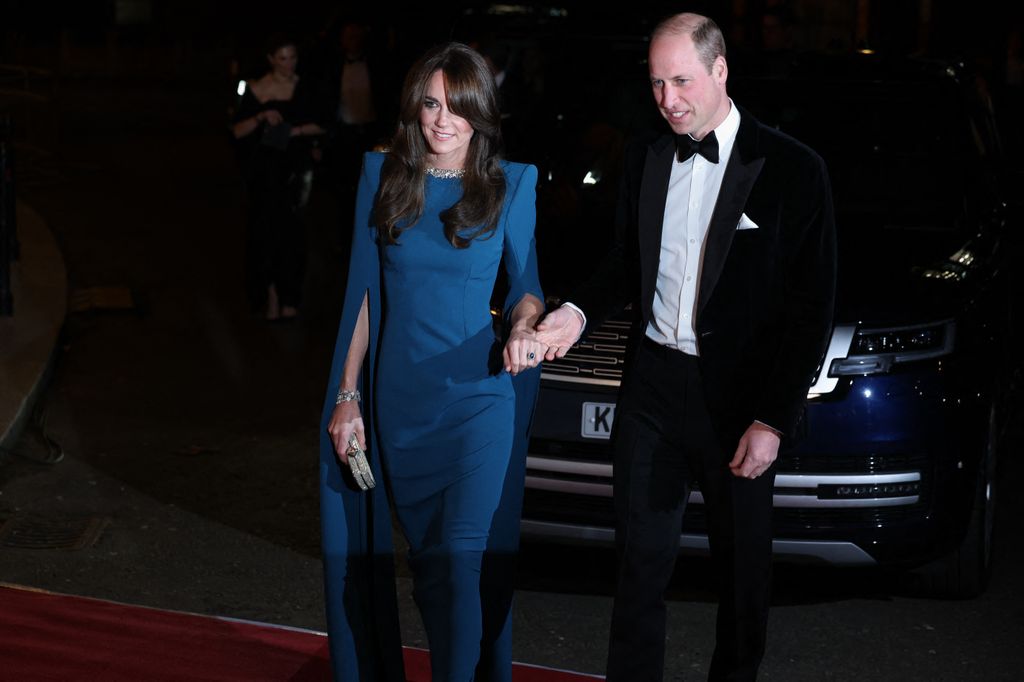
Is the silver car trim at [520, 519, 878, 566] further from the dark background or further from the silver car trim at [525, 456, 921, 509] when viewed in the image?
the dark background

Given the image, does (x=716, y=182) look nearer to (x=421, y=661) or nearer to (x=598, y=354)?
(x=598, y=354)

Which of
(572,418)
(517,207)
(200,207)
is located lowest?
(200,207)

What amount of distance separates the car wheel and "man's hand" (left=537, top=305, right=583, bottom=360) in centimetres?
208

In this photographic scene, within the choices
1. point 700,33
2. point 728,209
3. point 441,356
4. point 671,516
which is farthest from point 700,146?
point 671,516

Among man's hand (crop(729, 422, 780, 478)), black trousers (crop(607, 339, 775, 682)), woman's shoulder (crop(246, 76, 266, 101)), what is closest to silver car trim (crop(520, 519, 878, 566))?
black trousers (crop(607, 339, 775, 682))

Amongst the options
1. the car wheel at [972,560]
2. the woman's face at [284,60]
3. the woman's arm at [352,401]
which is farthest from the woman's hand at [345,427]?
the woman's face at [284,60]

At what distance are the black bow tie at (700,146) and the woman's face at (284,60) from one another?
21.8 ft

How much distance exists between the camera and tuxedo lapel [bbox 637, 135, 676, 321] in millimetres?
4129

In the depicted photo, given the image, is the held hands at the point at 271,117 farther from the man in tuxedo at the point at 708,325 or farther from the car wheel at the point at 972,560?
the man in tuxedo at the point at 708,325

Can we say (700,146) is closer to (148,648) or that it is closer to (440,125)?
(440,125)

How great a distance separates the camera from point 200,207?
16.3 meters

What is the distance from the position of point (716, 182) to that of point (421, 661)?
1.87 m

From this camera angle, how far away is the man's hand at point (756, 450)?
4.01 meters

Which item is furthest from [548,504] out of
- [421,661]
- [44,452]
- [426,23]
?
[426,23]
